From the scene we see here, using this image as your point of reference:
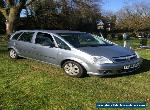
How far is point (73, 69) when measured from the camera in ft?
30.0

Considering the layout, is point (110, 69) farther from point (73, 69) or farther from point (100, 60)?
point (73, 69)

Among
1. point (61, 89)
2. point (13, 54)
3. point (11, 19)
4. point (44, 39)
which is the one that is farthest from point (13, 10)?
point (61, 89)

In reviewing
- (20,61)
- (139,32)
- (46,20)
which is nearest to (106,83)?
(20,61)

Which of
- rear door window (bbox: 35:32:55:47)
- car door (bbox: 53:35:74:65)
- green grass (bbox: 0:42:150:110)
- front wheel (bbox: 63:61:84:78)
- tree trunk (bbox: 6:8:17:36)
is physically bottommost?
green grass (bbox: 0:42:150:110)

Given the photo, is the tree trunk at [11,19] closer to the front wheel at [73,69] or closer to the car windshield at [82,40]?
the car windshield at [82,40]

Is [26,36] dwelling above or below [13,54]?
above

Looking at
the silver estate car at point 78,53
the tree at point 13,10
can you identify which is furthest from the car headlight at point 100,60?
the tree at point 13,10

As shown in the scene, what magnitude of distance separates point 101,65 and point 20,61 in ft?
14.1

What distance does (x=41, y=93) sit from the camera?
721 cm

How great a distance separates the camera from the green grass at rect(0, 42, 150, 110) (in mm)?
6457

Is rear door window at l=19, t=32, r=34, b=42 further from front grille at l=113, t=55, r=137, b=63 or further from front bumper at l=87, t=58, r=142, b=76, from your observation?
front grille at l=113, t=55, r=137, b=63

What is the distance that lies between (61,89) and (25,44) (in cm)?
411

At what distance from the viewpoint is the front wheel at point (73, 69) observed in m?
8.97

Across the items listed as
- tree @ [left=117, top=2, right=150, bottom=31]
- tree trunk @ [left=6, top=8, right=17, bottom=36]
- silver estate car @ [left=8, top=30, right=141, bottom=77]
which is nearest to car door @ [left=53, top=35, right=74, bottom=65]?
silver estate car @ [left=8, top=30, right=141, bottom=77]
